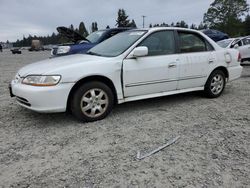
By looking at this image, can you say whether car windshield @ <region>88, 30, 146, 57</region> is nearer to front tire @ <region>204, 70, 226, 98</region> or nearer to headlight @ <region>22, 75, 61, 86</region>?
headlight @ <region>22, 75, 61, 86</region>

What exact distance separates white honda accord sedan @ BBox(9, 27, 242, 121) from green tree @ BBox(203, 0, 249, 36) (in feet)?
162

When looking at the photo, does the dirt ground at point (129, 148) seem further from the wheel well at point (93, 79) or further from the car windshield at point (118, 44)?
the car windshield at point (118, 44)

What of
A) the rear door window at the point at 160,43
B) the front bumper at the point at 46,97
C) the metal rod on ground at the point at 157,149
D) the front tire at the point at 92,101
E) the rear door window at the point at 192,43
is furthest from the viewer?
the rear door window at the point at 192,43

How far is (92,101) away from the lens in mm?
3717

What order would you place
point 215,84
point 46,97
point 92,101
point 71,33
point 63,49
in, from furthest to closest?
point 71,33 → point 63,49 → point 215,84 → point 92,101 → point 46,97

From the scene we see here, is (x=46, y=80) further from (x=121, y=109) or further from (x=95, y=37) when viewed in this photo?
(x=95, y=37)

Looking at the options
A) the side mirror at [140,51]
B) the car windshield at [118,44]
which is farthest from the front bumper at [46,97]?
the side mirror at [140,51]

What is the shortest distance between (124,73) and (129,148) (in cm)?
141

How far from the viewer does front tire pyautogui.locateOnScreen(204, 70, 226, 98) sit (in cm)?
499

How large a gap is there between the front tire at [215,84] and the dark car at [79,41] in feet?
11.4

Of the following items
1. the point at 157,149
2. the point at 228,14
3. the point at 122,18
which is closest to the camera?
the point at 157,149

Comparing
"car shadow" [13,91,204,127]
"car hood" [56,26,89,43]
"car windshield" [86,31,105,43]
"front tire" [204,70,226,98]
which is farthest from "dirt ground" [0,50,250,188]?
"car hood" [56,26,89,43]

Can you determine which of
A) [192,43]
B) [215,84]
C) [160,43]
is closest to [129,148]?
[160,43]

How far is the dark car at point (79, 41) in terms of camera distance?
6.73 m
